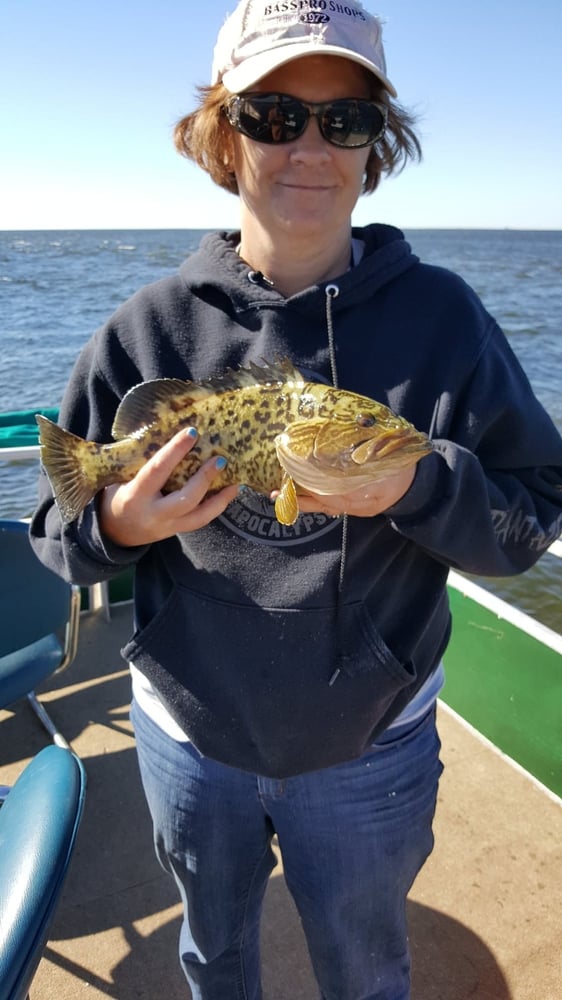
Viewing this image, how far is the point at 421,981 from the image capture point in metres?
2.91

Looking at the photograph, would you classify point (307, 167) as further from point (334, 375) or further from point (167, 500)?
point (167, 500)

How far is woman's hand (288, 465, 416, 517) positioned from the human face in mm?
740

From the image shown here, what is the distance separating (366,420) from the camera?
180cm

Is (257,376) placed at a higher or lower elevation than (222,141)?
lower

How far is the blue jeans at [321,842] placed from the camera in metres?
1.96

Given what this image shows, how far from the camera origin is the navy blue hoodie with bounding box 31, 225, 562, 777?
191 centimetres

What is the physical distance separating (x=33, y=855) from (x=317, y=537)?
39.5 inches

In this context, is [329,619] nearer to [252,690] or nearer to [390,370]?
[252,690]

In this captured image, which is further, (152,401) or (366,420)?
(152,401)

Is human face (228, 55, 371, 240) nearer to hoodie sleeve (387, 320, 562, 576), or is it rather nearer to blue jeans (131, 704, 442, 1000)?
hoodie sleeve (387, 320, 562, 576)

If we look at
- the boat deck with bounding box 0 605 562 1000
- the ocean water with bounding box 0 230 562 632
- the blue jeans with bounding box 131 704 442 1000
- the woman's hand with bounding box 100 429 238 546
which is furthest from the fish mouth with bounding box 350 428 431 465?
the ocean water with bounding box 0 230 562 632

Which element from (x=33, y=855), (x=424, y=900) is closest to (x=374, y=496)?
(x=33, y=855)

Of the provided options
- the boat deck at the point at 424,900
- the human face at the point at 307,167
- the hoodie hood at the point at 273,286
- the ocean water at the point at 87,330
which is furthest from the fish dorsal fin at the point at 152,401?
the ocean water at the point at 87,330

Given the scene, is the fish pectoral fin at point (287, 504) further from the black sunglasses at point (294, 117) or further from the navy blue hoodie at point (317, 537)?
the black sunglasses at point (294, 117)
